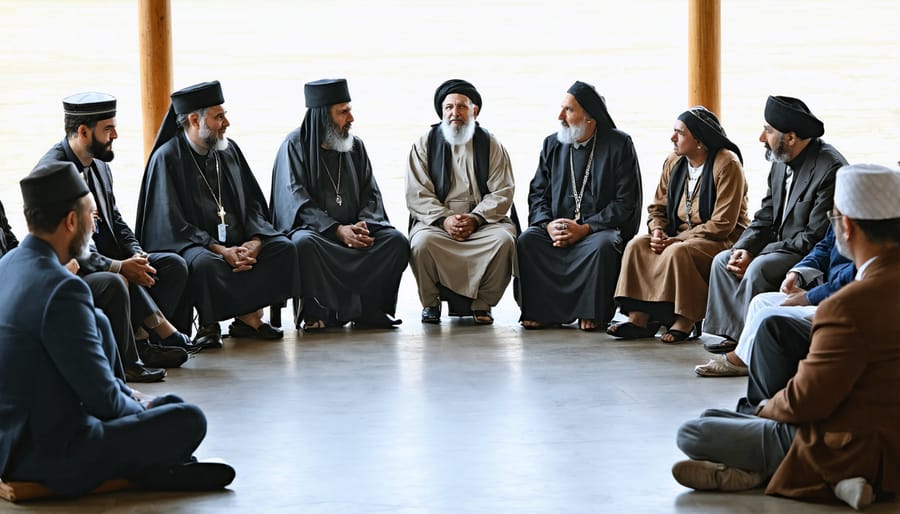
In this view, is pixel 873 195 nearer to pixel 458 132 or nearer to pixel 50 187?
pixel 50 187

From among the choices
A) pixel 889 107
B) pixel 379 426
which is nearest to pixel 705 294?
pixel 379 426

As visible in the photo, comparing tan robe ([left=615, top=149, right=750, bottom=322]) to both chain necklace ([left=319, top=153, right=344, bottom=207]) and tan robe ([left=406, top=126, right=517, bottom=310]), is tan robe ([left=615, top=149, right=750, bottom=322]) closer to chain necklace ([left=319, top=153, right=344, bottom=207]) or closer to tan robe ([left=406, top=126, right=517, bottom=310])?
tan robe ([left=406, top=126, right=517, bottom=310])

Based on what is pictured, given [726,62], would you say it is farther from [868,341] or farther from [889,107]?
[868,341]

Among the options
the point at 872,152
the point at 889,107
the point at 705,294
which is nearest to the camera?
the point at 705,294

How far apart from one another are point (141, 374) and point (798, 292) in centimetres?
332

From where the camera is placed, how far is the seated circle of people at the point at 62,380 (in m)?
A: 4.35

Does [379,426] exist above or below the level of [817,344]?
below

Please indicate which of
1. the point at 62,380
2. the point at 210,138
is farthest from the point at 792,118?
the point at 62,380

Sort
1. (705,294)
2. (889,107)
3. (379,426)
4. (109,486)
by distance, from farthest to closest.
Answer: (889,107), (705,294), (379,426), (109,486)

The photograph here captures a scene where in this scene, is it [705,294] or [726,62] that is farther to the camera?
[726,62]

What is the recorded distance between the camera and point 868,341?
422 cm

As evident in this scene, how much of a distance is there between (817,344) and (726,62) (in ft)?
46.1

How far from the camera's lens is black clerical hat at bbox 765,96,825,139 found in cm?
698

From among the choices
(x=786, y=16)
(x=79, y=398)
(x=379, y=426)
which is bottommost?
(x=379, y=426)
